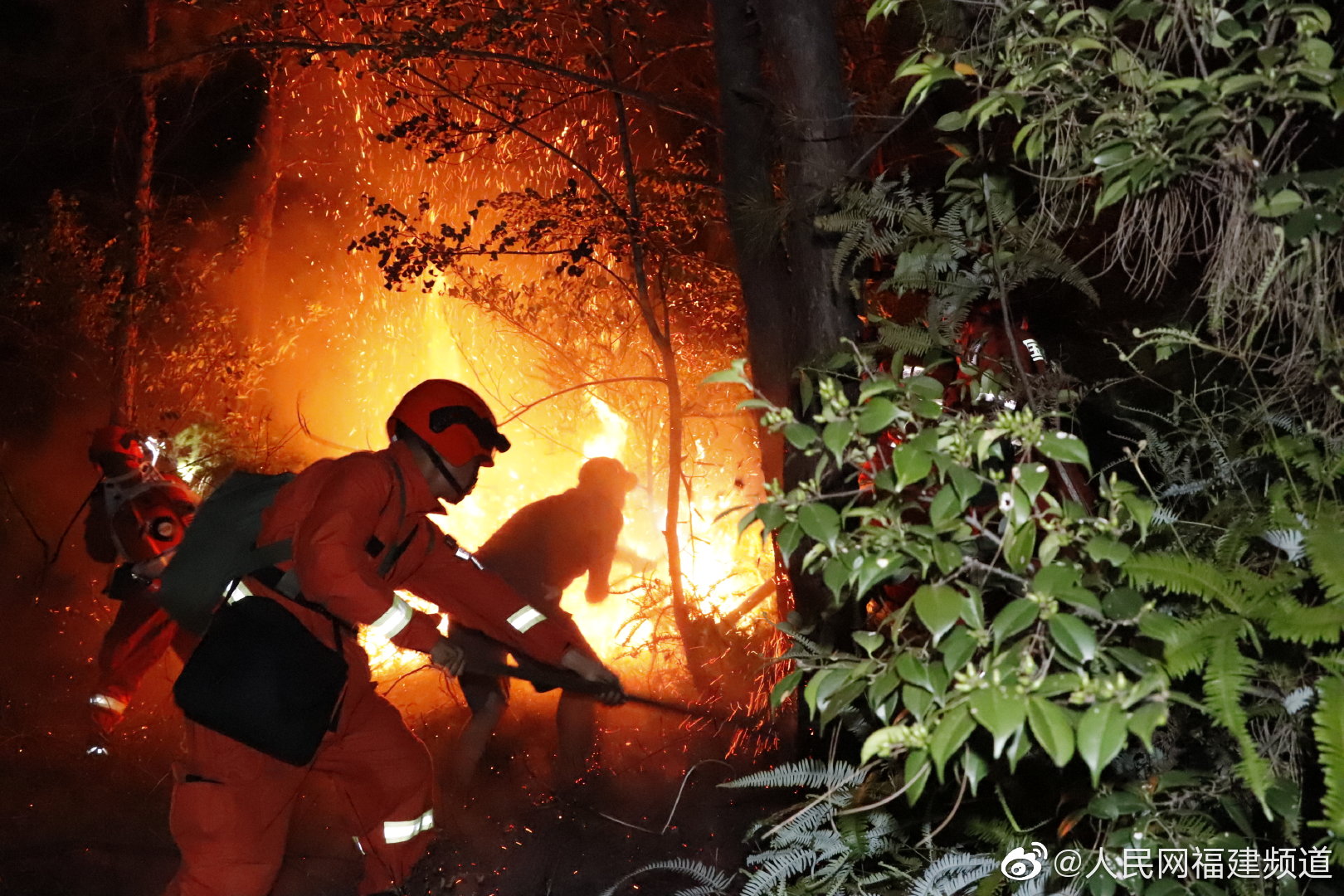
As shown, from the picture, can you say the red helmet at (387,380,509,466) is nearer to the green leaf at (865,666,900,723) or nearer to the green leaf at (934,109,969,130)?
the green leaf at (934,109,969,130)

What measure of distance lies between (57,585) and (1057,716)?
43.3ft

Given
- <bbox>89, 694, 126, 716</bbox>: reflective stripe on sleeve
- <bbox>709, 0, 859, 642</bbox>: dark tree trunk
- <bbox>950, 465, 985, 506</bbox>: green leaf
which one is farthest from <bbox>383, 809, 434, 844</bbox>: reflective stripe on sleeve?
<bbox>950, 465, 985, 506</bbox>: green leaf

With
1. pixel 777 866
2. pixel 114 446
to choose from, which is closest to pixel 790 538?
pixel 777 866

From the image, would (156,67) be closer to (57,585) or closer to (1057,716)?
(1057,716)

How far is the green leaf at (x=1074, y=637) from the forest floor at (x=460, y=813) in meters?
2.60

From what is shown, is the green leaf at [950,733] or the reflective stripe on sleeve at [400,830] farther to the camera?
the reflective stripe on sleeve at [400,830]

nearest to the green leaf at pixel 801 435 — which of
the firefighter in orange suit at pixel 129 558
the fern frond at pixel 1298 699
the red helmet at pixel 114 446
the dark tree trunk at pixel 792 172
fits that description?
the fern frond at pixel 1298 699

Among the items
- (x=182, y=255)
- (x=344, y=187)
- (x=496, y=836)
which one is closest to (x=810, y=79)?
(x=496, y=836)

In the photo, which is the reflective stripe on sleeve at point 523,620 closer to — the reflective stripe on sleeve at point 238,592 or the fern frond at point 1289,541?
the reflective stripe on sleeve at point 238,592

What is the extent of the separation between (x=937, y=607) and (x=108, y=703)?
5.59 metres

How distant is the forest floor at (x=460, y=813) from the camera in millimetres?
4949

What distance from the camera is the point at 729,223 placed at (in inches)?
191

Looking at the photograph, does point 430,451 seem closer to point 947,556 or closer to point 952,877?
point 952,877

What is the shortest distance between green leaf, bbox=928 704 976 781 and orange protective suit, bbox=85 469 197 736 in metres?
5.24
